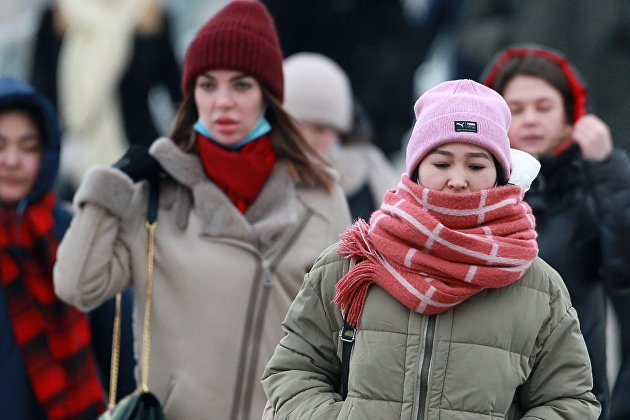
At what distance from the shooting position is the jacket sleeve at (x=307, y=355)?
371 cm

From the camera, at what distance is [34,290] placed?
210 inches

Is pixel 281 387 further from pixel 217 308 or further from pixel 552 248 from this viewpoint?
pixel 552 248

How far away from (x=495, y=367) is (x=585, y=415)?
0.84 feet

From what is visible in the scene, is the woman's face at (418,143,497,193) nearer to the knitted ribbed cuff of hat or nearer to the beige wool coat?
the beige wool coat

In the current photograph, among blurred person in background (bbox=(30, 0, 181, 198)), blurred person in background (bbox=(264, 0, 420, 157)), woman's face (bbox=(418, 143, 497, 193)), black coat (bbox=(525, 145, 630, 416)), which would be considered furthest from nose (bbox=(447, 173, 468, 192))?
blurred person in background (bbox=(30, 0, 181, 198))

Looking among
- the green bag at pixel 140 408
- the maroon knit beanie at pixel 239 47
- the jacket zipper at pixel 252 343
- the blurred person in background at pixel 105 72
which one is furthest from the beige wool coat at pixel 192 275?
the blurred person in background at pixel 105 72

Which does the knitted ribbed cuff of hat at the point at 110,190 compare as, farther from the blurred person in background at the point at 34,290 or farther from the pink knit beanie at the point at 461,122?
the pink knit beanie at the point at 461,122

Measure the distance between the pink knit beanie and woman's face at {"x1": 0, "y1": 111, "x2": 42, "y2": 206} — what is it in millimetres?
2108

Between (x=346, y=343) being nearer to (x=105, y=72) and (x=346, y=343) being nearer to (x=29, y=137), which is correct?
(x=29, y=137)

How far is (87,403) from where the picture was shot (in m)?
5.39

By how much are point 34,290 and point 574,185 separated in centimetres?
190

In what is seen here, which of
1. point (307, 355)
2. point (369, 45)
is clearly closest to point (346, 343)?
point (307, 355)

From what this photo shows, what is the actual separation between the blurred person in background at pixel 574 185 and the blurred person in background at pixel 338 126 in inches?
73.6

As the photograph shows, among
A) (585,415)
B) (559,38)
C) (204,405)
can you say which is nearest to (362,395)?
(585,415)
